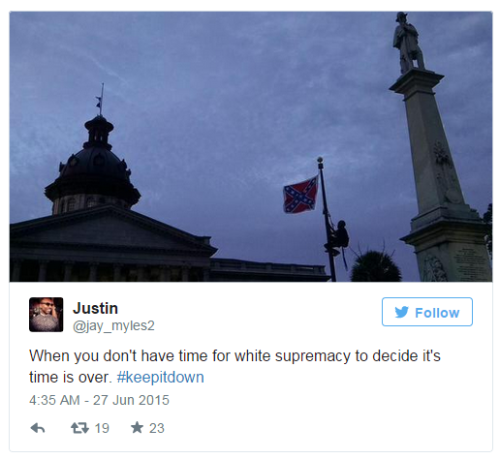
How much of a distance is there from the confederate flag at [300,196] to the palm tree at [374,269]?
19.4 meters

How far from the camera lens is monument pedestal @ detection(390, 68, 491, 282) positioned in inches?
513

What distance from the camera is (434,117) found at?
15.2 metres

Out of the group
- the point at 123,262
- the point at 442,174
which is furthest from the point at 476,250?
the point at 123,262

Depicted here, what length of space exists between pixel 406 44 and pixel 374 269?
22.0 m

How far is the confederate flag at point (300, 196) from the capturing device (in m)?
16.7
